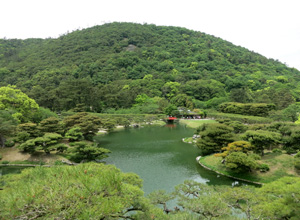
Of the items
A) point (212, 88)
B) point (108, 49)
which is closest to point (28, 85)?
point (108, 49)

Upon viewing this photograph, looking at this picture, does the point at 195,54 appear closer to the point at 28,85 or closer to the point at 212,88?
the point at 212,88

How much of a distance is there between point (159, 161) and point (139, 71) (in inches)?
2863

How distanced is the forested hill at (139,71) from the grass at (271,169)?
37.4 meters

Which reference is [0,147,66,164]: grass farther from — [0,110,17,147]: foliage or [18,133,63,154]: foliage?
[0,110,17,147]: foliage

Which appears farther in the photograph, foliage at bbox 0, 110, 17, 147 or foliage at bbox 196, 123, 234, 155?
foliage at bbox 196, 123, 234, 155

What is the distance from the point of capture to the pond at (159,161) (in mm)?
16625

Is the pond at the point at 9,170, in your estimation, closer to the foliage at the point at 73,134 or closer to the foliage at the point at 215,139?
the foliage at the point at 73,134

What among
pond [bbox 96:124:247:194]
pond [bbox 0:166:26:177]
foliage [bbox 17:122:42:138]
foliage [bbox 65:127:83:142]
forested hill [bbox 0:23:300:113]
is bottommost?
pond [bbox 0:166:26:177]

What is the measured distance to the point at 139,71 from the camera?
89750 millimetres

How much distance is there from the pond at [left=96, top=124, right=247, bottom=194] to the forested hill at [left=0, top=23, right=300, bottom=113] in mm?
24003

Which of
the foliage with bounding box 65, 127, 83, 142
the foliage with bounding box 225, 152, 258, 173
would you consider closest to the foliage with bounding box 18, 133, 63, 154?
the foliage with bounding box 65, 127, 83, 142

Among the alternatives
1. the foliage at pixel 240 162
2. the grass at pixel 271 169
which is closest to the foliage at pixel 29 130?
the grass at pixel 271 169

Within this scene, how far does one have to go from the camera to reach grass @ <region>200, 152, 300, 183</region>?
53.3ft

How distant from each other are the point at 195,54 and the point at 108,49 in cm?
4851
